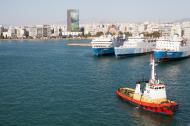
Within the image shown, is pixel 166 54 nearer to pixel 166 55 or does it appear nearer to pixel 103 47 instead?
pixel 166 55

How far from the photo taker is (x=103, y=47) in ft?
236

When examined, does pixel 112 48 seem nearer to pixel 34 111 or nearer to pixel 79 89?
pixel 79 89

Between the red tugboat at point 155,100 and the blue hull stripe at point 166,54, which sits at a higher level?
the blue hull stripe at point 166,54

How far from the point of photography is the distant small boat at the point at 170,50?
6033 cm

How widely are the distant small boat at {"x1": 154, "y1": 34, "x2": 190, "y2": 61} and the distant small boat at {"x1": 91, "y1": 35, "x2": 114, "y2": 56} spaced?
37.9 feet

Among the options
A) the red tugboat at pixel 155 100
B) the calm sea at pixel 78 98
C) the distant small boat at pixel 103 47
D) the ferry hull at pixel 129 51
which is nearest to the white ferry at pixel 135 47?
the ferry hull at pixel 129 51

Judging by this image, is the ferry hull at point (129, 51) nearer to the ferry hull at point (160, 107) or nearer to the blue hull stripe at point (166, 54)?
the blue hull stripe at point (166, 54)

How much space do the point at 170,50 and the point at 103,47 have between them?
15.1 meters

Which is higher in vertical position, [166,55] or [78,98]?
[166,55]

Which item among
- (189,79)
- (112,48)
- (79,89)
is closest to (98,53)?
(112,48)

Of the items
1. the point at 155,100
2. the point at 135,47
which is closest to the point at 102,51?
the point at 135,47

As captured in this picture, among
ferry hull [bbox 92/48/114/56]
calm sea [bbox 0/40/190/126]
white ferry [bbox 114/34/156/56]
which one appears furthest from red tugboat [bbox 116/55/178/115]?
ferry hull [bbox 92/48/114/56]

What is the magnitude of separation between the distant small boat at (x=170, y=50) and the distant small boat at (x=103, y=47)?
1154cm

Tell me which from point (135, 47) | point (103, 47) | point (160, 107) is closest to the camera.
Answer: point (160, 107)
